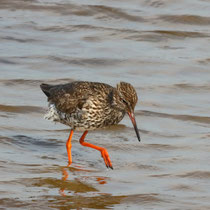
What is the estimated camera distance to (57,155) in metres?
9.47

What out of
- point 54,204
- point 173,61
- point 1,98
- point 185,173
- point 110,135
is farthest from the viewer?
point 173,61

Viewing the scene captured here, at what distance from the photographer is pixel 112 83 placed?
12414 mm

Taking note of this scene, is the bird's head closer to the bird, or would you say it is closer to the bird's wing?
the bird

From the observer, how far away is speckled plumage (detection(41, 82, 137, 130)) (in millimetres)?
9070

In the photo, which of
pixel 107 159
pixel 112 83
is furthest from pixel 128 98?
pixel 112 83

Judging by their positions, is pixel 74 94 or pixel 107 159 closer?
pixel 107 159

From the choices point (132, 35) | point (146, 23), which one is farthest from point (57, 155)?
point (146, 23)

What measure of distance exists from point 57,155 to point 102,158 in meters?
0.63

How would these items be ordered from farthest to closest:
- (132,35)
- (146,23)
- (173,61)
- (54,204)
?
(146,23)
(132,35)
(173,61)
(54,204)

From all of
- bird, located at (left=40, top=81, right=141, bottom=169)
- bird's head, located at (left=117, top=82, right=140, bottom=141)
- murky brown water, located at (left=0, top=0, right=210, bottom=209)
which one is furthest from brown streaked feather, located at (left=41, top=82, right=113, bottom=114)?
murky brown water, located at (left=0, top=0, right=210, bottom=209)

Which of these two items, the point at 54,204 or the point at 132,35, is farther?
the point at 132,35

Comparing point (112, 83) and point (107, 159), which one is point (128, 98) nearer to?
point (107, 159)

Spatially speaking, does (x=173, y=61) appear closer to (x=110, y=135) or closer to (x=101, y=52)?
(x=101, y=52)

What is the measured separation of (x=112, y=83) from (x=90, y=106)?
336cm
